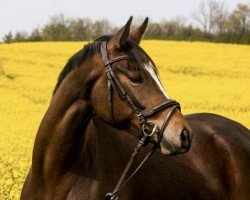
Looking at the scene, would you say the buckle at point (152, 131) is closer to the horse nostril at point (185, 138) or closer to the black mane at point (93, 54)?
the horse nostril at point (185, 138)

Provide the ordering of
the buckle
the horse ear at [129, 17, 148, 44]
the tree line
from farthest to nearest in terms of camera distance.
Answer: the tree line → the horse ear at [129, 17, 148, 44] → the buckle

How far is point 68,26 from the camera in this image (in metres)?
72.4

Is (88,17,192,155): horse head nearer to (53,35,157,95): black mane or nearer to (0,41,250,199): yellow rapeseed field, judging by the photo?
(53,35,157,95): black mane

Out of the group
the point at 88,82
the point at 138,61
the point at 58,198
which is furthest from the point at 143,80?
the point at 58,198

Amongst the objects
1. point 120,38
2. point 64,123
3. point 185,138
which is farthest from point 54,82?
point 185,138

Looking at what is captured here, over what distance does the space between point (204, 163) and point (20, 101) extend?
15.0 m

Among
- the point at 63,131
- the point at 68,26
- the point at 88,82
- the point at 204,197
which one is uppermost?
the point at 88,82

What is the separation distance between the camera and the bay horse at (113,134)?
3.82m

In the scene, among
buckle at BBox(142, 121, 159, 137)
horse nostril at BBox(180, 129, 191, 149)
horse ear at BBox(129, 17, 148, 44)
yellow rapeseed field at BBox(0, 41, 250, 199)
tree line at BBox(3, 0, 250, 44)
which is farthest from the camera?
tree line at BBox(3, 0, 250, 44)

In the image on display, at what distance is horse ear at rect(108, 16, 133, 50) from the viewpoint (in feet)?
12.4

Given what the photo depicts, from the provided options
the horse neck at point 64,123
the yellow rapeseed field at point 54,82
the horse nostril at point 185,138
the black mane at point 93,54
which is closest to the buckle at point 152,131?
the horse nostril at point 185,138

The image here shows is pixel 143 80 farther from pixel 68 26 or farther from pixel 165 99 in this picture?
pixel 68 26

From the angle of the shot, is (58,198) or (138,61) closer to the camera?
(138,61)

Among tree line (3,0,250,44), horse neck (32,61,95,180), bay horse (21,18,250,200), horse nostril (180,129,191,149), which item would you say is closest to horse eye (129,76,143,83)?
bay horse (21,18,250,200)
